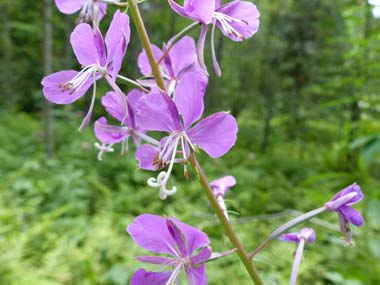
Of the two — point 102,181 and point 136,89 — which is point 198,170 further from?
point 102,181

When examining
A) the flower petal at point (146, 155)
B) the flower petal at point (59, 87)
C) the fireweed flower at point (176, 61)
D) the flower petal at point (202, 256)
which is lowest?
the flower petal at point (202, 256)

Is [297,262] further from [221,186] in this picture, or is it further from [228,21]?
[228,21]

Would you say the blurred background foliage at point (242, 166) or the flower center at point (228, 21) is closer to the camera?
the flower center at point (228, 21)

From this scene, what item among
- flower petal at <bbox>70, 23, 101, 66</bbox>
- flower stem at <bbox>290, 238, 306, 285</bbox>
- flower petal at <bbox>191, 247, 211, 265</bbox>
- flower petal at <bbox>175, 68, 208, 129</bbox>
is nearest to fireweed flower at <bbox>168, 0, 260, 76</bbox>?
flower petal at <bbox>175, 68, 208, 129</bbox>

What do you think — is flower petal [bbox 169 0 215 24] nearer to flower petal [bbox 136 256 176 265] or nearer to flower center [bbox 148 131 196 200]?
flower center [bbox 148 131 196 200]

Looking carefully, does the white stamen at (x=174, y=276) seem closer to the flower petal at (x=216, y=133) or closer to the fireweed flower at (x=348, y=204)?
the flower petal at (x=216, y=133)

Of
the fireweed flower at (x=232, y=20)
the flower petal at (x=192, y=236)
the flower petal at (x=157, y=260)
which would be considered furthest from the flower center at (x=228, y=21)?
the flower petal at (x=157, y=260)

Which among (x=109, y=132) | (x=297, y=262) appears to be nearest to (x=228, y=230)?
(x=297, y=262)
